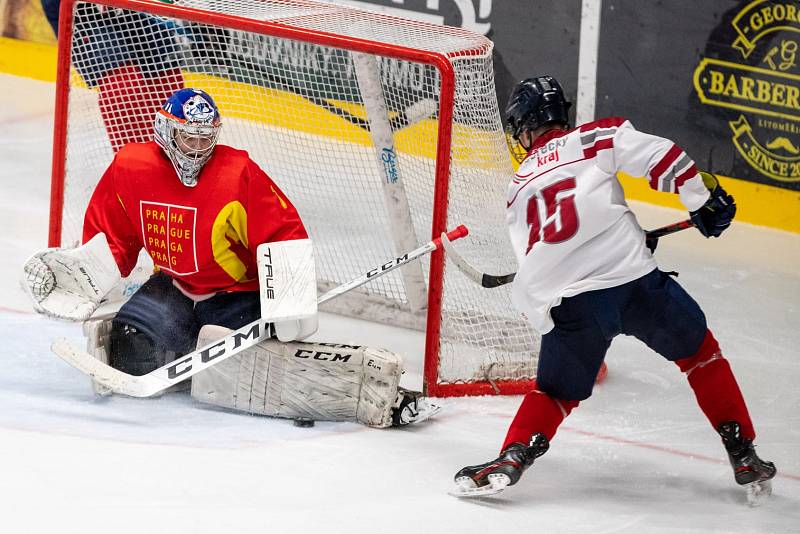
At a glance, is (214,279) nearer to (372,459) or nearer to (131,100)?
(372,459)

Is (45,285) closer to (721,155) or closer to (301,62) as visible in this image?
(301,62)

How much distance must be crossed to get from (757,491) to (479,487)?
68 centimetres

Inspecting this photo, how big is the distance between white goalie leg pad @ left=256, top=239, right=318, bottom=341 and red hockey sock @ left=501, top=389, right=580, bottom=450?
63 centimetres

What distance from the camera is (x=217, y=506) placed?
2988mm

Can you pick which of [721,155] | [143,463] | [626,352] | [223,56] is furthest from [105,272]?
[721,155]

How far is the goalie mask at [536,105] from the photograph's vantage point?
3221 millimetres

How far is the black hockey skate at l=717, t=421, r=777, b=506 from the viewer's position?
10.4 feet

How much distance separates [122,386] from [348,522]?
2.77ft

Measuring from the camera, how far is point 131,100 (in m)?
4.47

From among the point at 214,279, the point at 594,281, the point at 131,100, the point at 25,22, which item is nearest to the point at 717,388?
the point at 594,281

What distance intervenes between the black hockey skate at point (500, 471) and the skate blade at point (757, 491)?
0.51 meters

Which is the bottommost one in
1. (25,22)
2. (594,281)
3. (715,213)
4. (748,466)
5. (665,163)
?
(748,466)

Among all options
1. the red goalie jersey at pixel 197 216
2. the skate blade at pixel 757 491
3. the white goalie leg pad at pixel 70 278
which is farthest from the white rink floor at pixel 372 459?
the red goalie jersey at pixel 197 216

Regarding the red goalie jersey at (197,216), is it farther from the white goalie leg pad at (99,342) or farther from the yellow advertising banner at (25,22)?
the yellow advertising banner at (25,22)
